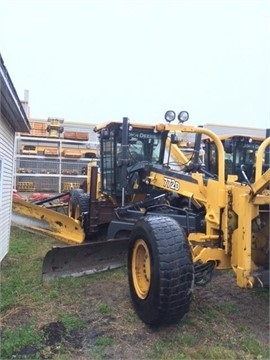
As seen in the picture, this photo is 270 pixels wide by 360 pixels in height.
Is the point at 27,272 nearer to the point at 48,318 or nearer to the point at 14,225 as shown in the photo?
the point at 48,318

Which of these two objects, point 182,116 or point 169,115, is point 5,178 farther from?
point 182,116

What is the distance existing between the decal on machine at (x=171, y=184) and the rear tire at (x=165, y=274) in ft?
4.57

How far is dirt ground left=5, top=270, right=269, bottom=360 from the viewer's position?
152 inches

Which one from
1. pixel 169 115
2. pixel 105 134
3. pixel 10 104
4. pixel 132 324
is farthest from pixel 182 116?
pixel 132 324

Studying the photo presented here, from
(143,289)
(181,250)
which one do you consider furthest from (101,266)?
(181,250)

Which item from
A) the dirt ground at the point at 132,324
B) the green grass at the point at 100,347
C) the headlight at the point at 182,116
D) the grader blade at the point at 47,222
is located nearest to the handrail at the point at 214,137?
the headlight at the point at 182,116

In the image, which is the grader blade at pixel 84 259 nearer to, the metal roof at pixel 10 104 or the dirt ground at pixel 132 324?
the dirt ground at pixel 132 324

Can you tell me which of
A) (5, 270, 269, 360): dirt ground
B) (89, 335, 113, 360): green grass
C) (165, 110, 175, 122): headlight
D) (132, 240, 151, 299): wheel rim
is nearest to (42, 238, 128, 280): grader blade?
(5, 270, 269, 360): dirt ground

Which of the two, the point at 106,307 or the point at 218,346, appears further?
the point at 106,307

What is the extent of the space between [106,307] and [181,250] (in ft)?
4.61

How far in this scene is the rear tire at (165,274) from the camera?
400 centimetres

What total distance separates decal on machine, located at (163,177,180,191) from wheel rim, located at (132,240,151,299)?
4.48 ft

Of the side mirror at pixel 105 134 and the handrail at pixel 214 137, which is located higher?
the side mirror at pixel 105 134

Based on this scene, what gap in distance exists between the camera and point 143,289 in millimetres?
4605
